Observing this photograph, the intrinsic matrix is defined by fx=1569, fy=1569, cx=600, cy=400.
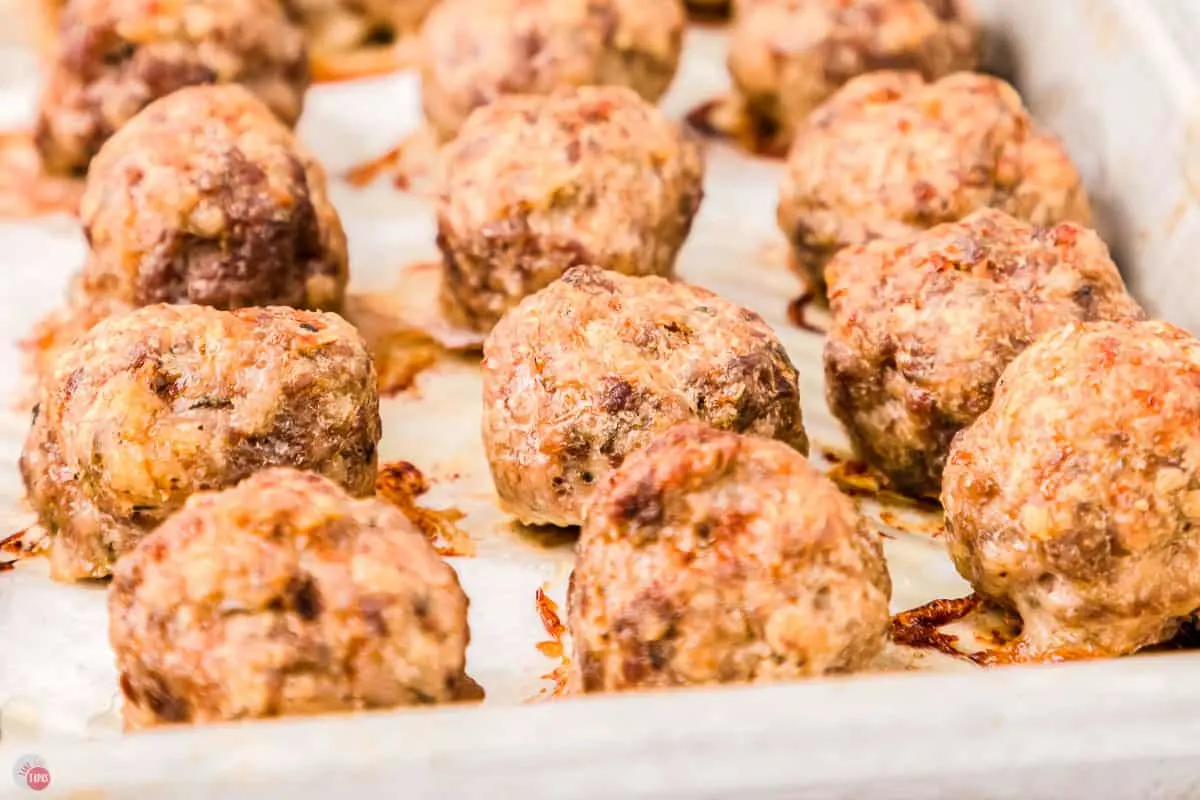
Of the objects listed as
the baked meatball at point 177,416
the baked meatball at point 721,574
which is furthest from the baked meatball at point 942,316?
the baked meatball at point 177,416

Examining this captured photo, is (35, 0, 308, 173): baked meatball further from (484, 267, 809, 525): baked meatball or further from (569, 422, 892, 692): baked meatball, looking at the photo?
(569, 422, 892, 692): baked meatball

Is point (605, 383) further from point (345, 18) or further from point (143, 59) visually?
point (345, 18)

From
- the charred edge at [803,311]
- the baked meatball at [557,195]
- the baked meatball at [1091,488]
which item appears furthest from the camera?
the charred edge at [803,311]

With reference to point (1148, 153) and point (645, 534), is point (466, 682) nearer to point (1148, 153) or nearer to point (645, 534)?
point (645, 534)

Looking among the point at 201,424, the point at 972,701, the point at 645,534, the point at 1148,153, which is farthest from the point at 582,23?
the point at 972,701

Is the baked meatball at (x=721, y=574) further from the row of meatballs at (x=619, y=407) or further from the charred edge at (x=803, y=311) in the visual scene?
the charred edge at (x=803, y=311)
